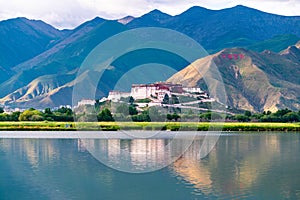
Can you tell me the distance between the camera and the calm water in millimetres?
33406

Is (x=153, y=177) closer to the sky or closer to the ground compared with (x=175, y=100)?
closer to the ground

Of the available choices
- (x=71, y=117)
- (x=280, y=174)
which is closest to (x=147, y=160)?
(x=280, y=174)

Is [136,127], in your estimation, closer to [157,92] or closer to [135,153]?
[135,153]

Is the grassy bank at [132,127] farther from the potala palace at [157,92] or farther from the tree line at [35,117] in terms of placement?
the potala palace at [157,92]

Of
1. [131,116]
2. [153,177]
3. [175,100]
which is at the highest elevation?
[175,100]

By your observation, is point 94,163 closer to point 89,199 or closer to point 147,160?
point 147,160

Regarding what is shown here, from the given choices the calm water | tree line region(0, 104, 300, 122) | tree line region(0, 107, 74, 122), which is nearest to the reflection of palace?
the calm water

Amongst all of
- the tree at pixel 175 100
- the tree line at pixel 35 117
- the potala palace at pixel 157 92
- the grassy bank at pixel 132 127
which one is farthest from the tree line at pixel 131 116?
the potala palace at pixel 157 92

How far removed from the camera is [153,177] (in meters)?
39.8

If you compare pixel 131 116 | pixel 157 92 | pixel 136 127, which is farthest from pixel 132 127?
pixel 157 92

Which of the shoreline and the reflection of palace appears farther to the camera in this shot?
the shoreline

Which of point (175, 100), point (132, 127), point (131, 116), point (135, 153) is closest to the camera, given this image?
point (135, 153)

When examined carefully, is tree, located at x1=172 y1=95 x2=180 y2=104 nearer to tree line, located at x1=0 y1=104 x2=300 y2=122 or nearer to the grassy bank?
tree line, located at x1=0 y1=104 x2=300 y2=122

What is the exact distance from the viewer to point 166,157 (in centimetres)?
5222
